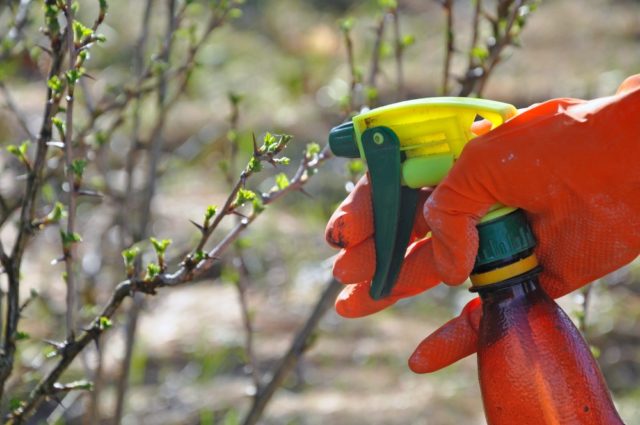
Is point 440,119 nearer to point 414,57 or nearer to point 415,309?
point 415,309

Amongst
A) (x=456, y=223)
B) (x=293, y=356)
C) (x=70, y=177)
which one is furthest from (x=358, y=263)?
(x=293, y=356)

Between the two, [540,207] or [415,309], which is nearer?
[540,207]

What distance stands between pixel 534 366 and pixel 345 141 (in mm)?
366

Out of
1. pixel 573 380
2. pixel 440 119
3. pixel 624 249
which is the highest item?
pixel 440 119

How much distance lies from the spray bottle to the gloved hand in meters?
0.03

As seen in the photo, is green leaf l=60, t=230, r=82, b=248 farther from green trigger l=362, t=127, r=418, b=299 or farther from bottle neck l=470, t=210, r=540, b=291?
bottle neck l=470, t=210, r=540, b=291

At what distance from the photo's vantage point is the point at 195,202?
469 centimetres

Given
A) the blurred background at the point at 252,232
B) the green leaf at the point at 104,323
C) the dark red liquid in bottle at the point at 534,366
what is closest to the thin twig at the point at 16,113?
the blurred background at the point at 252,232

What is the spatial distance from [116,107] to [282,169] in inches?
100

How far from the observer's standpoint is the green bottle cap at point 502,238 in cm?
138

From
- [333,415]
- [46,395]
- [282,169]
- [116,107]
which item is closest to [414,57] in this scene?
[282,169]

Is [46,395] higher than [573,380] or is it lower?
higher

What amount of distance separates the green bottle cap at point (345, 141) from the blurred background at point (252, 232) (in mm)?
383

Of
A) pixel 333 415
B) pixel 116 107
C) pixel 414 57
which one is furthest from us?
pixel 414 57
